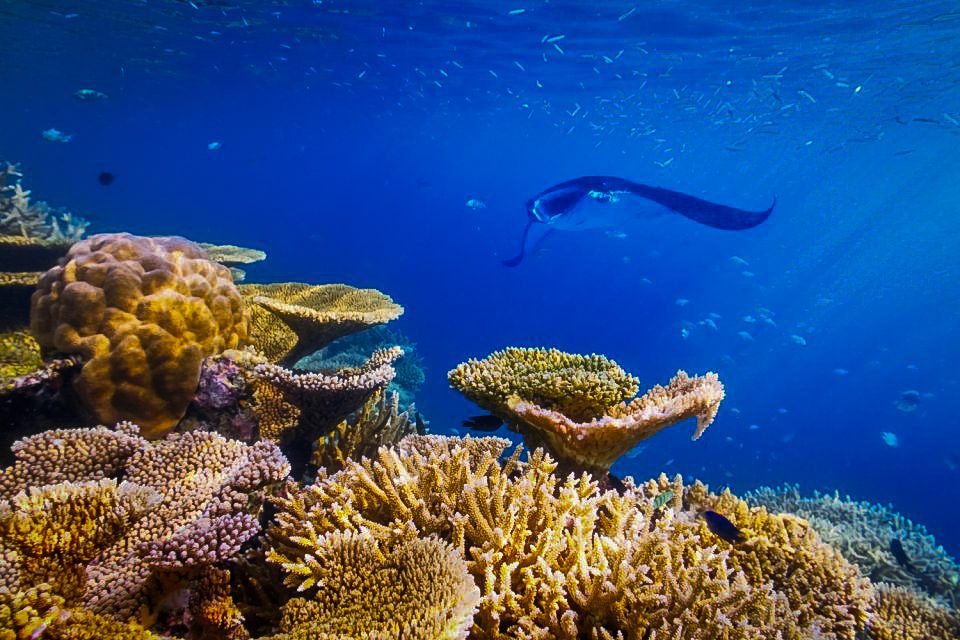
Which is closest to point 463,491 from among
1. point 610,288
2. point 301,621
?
point 301,621

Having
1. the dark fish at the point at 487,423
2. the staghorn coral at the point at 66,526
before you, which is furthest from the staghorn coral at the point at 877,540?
the staghorn coral at the point at 66,526

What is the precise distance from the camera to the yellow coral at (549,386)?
346 cm

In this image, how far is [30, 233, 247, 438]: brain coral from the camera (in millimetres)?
3580

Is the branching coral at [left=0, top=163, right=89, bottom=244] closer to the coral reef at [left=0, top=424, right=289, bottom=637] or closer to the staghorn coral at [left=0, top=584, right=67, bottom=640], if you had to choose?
the coral reef at [left=0, top=424, right=289, bottom=637]

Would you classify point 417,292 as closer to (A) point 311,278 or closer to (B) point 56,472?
(A) point 311,278

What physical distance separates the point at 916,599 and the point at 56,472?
267 inches

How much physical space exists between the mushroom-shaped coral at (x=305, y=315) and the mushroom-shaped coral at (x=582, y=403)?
1.23m

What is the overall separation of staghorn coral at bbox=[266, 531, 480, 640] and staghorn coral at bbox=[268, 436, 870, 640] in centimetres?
9

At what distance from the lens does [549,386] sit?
137 inches

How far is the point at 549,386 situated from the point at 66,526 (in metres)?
2.73

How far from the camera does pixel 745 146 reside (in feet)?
135

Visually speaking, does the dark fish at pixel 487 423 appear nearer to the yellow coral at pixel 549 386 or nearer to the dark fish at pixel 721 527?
the yellow coral at pixel 549 386

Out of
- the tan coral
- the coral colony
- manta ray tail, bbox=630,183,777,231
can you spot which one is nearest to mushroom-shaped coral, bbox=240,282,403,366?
the coral colony

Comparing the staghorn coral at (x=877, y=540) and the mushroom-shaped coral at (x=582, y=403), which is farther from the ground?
the mushroom-shaped coral at (x=582, y=403)
